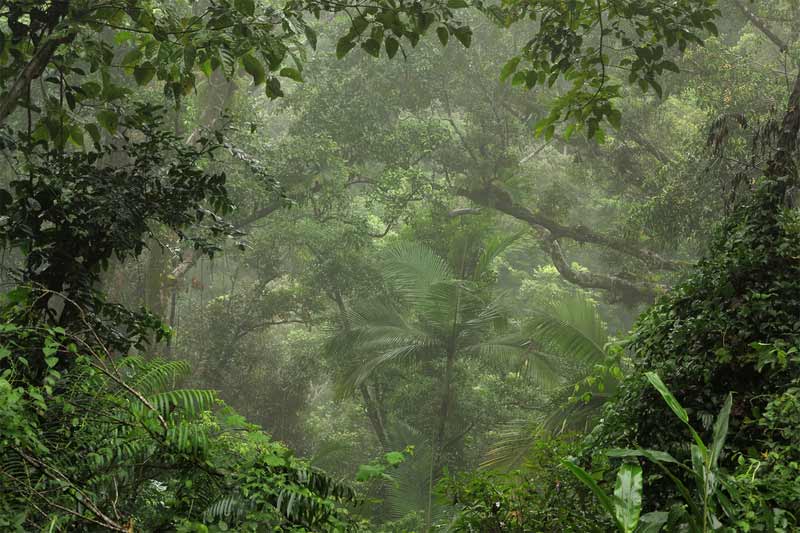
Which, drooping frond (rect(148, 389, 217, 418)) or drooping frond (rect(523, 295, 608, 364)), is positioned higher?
drooping frond (rect(148, 389, 217, 418))

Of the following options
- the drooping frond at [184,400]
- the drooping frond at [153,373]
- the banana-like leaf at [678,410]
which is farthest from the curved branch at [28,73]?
the banana-like leaf at [678,410]

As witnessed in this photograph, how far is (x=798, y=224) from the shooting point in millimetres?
3535

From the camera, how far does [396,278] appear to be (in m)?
10.4

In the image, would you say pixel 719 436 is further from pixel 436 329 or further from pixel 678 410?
pixel 436 329

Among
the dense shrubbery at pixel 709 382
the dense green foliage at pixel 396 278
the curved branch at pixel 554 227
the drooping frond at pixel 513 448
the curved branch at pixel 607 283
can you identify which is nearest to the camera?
the dense green foliage at pixel 396 278

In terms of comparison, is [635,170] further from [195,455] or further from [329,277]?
[195,455]

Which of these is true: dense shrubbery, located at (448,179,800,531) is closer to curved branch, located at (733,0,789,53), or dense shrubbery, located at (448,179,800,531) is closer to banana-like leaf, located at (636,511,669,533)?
banana-like leaf, located at (636,511,669,533)

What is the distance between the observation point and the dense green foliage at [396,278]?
262cm

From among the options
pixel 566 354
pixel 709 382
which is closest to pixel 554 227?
pixel 566 354

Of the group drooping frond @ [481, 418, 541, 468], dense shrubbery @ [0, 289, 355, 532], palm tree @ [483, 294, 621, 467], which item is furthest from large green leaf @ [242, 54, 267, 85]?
drooping frond @ [481, 418, 541, 468]

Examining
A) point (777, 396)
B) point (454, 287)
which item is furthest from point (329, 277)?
point (777, 396)

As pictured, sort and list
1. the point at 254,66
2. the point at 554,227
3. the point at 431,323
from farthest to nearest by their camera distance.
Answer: the point at 554,227, the point at 431,323, the point at 254,66

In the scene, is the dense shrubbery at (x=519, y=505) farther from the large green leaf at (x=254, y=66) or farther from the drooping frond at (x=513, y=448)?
the drooping frond at (x=513, y=448)

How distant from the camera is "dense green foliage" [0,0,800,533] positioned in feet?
8.60
